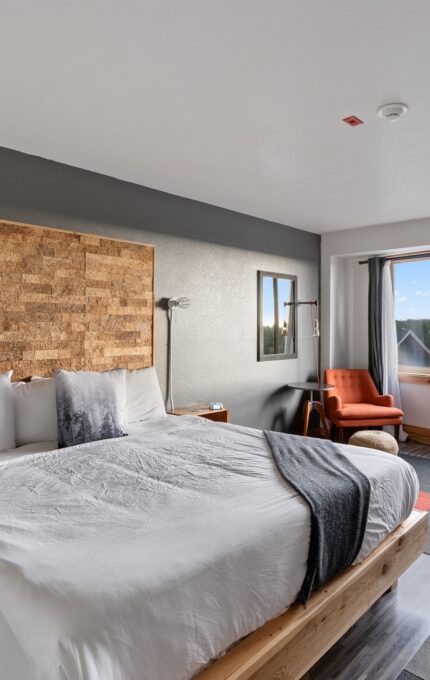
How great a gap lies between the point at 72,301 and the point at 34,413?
101 cm

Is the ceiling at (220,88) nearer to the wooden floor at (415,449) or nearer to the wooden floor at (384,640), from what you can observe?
the wooden floor at (384,640)

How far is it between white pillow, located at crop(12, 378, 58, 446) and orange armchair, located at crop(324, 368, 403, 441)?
327 centimetres

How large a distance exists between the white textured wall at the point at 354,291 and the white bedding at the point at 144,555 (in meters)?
3.69

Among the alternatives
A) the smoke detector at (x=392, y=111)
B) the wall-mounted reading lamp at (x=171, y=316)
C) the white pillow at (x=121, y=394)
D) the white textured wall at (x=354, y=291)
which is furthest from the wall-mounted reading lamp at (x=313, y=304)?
the smoke detector at (x=392, y=111)

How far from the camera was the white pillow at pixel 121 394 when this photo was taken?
124 inches

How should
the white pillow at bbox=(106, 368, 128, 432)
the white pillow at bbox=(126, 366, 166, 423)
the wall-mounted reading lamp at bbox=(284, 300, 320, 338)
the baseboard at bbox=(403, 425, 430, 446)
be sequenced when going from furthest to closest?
the baseboard at bbox=(403, 425, 430, 446) → the wall-mounted reading lamp at bbox=(284, 300, 320, 338) → the white pillow at bbox=(126, 366, 166, 423) → the white pillow at bbox=(106, 368, 128, 432)

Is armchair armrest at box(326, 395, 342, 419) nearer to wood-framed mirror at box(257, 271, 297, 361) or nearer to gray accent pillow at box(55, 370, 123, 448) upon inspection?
wood-framed mirror at box(257, 271, 297, 361)

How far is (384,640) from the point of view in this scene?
2.15 m

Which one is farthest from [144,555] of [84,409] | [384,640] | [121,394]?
[121,394]

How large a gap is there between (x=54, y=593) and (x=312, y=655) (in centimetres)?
106

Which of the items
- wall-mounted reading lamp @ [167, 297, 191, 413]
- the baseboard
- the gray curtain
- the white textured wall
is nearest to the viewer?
wall-mounted reading lamp @ [167, 297, 191, 413]

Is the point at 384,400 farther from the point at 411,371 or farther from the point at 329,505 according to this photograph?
the point at 329,505

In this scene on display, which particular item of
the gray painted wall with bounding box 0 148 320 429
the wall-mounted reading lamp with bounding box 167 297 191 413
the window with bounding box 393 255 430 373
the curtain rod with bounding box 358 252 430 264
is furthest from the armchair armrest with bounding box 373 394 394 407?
the wall-mounted reading lamp with bounding box 167 297 191 413

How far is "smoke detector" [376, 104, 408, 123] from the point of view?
258 cm
